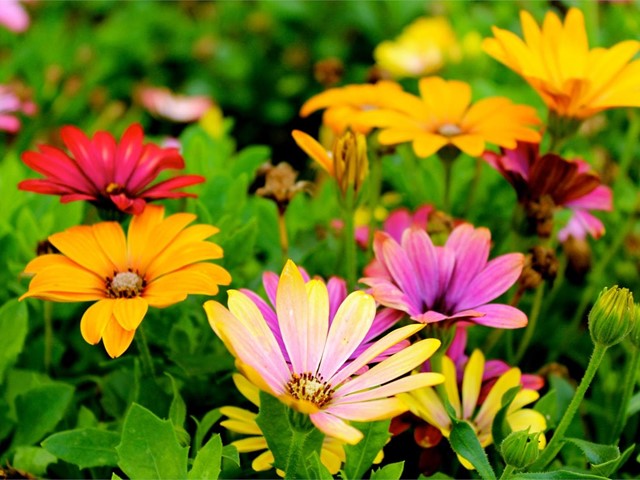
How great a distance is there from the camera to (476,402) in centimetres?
94

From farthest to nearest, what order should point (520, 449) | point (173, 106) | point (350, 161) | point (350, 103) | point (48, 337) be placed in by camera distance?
point (173, 106), point (350, 103), point (48, 337), point (350, 161), point (520, 449)

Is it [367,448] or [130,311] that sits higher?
[130,311]

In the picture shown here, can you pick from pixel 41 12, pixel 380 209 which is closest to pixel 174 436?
pixel 380 209

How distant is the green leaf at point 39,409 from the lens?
3.15 ft

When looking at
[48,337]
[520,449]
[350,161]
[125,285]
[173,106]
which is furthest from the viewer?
[173,106]

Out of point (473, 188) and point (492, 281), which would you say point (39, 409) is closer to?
point (492, 281)

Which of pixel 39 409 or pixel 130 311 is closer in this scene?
pixel 130 311

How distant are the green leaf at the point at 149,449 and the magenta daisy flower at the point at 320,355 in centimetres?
12

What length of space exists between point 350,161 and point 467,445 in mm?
344

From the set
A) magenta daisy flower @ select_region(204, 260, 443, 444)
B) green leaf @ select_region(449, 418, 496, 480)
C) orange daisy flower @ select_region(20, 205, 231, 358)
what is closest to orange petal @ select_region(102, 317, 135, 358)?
orange daisy flower @ select_region(20, 205, 231, 358)

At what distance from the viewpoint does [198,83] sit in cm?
246

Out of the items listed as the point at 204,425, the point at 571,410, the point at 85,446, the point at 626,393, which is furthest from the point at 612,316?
the point at 85,446

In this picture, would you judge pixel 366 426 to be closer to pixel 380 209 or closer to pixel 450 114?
pixel 450 114

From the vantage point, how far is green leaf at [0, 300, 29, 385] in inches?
39.2
